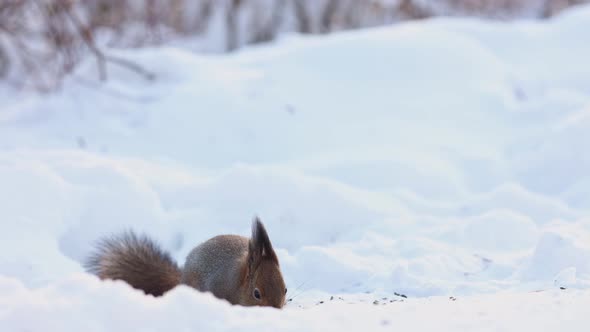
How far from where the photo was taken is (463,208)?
15.4 ft

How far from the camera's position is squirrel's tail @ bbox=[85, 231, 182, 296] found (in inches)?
→ 125

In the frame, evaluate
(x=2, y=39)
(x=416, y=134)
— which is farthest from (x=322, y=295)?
(x=2, y=39)

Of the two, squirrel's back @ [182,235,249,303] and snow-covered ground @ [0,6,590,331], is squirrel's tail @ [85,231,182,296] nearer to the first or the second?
squirrel's back @ [182,235,249,303]

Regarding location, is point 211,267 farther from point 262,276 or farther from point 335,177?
point 335,177

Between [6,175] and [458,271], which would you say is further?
[6,175]

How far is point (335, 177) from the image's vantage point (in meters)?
5.21

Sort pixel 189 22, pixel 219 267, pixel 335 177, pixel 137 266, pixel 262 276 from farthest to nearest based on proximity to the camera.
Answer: pixel 189 22 < pixel 335 177 < pixel 137 266 < pixel 219 267 < pixel 262 276

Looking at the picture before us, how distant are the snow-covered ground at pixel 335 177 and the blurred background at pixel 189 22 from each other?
0.35 m

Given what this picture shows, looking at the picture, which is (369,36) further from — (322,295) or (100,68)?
(322,295)

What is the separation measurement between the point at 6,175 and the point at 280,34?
→ 5275 millimetres

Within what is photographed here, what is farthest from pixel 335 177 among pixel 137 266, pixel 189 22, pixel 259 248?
pixel 189 22

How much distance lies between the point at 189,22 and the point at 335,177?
179 inches

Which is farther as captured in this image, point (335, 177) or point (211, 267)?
point (335, 177)

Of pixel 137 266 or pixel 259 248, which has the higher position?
pixel 259 248
